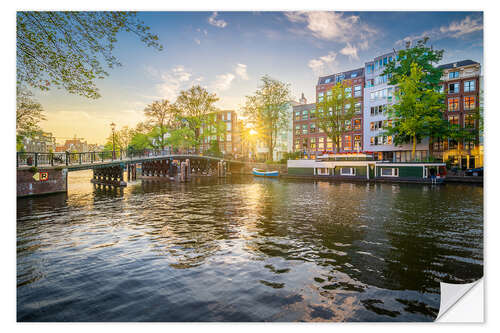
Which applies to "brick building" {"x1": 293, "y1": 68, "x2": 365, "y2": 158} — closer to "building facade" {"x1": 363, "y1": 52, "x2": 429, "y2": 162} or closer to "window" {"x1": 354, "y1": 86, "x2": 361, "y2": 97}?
"window" {"x1": 354, "y1": 86, "x2": 361, "y2": 97}

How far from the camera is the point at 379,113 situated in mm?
35844

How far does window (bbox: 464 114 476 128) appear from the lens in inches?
1047

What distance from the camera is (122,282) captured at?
4609mm

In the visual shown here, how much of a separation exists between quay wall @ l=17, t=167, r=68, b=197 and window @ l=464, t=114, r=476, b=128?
121ft

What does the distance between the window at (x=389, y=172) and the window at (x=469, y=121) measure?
9.01 m

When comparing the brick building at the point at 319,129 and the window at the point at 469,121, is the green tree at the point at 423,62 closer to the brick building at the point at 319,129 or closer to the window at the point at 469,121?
the window at the point at 469,121

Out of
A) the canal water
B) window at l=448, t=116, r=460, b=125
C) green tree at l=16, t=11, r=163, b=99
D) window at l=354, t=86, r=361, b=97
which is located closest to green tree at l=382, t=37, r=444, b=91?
window at l=448, t=116, r=460, b=125

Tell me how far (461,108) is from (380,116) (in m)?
8.79

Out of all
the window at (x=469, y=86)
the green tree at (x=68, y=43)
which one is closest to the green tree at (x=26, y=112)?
the green tree at (x=68, y=43)

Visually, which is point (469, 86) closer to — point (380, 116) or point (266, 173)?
point (380, 116)

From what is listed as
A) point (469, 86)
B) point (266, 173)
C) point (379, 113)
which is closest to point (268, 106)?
point (266, 173)

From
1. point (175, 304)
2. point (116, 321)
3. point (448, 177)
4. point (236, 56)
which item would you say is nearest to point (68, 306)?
point (116, 321)

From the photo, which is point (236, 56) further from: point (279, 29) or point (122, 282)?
point (122, 282)
